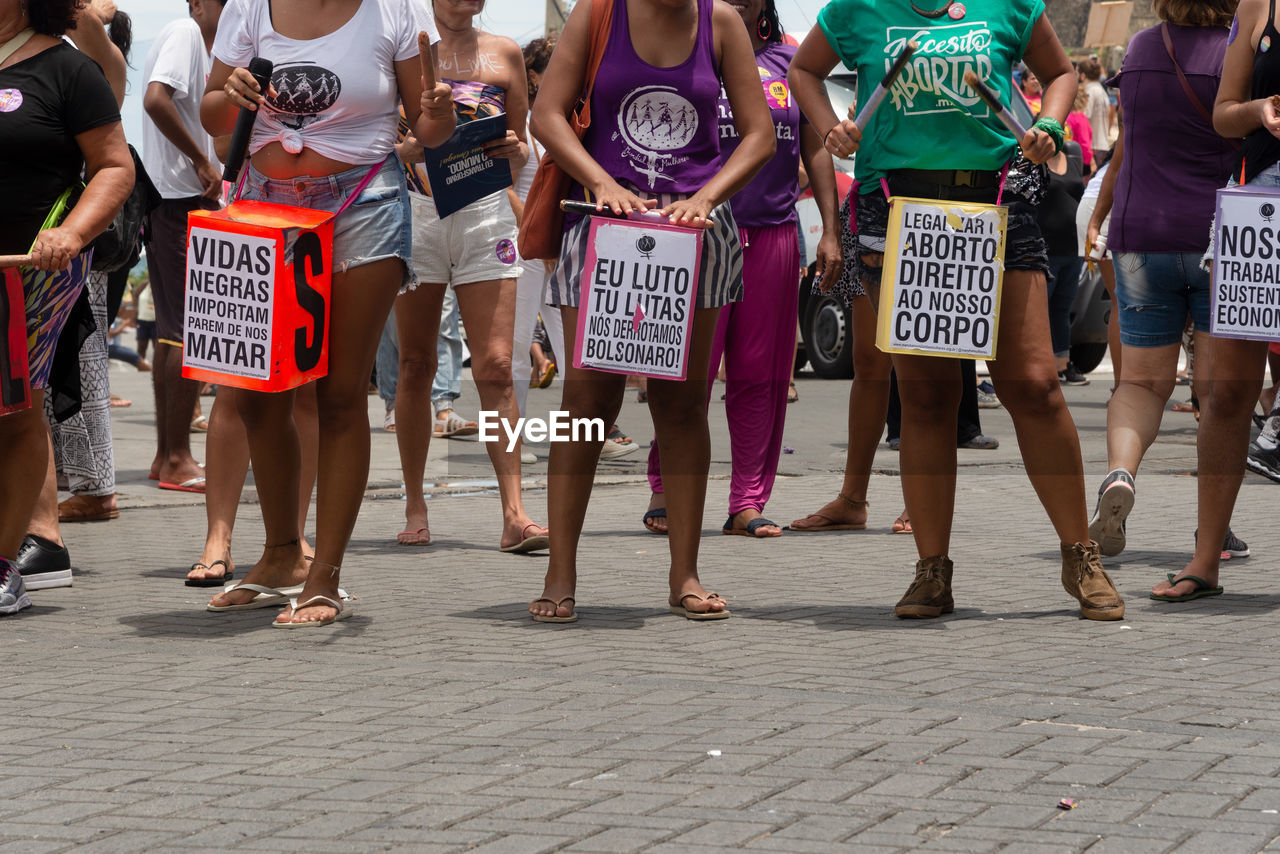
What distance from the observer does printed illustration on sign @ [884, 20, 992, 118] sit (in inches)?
205

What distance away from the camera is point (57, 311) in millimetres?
5695

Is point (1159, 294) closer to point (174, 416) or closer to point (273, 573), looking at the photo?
point (273, 573)

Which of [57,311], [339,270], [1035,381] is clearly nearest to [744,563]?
[1035,381]

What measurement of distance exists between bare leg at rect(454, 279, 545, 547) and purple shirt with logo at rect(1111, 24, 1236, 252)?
2.35 meters

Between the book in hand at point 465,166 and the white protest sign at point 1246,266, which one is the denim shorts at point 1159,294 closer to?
the white protest sign at point 1246,266

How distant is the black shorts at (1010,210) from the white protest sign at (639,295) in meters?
0.60

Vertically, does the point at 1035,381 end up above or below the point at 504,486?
above

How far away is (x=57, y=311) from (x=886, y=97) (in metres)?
2.65

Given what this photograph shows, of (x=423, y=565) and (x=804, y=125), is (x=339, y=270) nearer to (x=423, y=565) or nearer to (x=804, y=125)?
(x=423, y=565)

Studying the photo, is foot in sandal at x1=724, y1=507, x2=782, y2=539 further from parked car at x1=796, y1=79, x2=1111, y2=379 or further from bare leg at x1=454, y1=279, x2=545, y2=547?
parked car at x1=796, y1=79, x2=1111, y2=379

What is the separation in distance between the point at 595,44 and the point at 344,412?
51.5 inches

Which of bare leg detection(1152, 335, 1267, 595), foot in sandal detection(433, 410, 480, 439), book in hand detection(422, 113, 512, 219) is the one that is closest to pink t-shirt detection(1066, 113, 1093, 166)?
foot in sandal detection(433, 410, 480, 439)

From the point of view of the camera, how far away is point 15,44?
17.8 ft

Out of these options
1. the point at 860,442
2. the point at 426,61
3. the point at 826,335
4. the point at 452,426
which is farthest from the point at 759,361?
the point at 826,335
